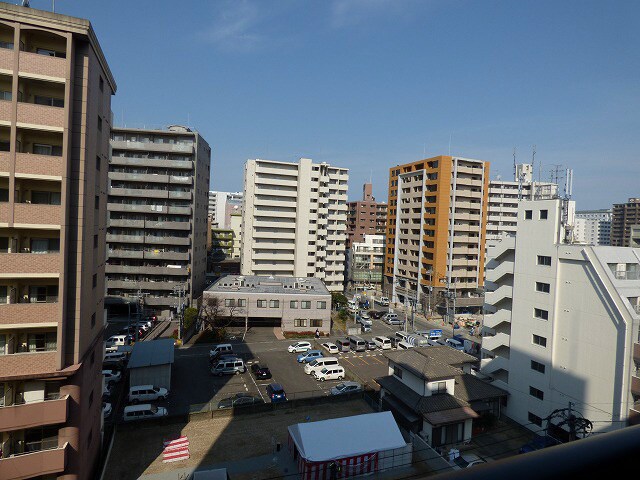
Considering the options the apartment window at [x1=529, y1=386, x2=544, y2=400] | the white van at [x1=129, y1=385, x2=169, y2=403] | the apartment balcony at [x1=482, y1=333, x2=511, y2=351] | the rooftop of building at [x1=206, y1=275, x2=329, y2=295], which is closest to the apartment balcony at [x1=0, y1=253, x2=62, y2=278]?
the white van at [x1=129, y1=385, x2=169, y2=403]

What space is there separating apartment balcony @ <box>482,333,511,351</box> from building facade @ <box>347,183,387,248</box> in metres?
50.3

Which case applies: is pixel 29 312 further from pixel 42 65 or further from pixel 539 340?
pixel 539 340

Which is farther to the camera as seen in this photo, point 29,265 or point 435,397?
point 435,397

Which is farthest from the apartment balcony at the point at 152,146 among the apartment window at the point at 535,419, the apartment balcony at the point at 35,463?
the apartment window at the point at 535,419

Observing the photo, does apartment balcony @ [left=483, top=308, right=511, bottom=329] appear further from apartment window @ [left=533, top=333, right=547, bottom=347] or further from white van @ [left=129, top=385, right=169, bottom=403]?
white van @ [left=129, top=385, right=169, bottom=403]

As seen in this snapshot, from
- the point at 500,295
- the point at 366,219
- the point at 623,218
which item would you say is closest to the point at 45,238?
the point at 500,295

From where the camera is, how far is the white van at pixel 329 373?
2383cm

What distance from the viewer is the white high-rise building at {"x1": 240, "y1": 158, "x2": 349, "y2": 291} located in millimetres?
44906

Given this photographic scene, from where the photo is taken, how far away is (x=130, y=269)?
35719 mm

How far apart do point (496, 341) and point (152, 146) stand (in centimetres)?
3040

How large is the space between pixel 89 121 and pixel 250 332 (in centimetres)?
2381

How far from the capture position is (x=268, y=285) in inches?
→ 1459

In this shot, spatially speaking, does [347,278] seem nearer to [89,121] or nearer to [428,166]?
[428,166]

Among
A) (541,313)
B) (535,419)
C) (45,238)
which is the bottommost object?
(535,419)
